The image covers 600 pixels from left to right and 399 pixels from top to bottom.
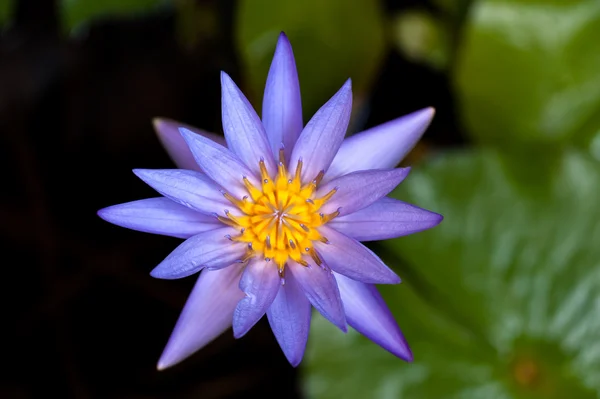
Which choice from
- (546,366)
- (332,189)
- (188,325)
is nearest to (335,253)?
(332,189)

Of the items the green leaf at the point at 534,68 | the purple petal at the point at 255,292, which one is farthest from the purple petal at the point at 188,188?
the green leaf at the point at 534,68

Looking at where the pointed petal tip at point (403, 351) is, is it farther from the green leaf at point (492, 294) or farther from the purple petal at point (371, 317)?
the green leaf at point (492, 294)

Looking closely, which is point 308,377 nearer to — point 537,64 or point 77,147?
point 537,64

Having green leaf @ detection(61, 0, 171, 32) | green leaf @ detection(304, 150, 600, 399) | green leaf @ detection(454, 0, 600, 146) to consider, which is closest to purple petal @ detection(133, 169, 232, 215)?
green leaf @ detection(304, 150, 600, 399)

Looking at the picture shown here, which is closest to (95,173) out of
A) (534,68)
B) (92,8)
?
(92,8)

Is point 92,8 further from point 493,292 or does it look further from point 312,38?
point 493,292

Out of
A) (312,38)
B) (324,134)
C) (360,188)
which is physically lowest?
(360,188)
